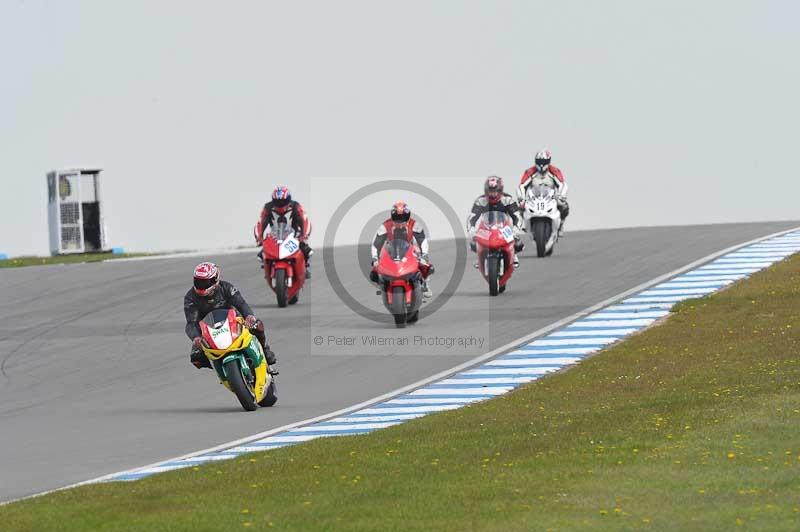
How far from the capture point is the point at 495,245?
26.0 meters

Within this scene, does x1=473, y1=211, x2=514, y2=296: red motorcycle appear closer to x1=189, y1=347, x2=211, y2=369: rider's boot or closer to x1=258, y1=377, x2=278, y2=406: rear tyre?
x1=258, y1=377, x2=278, y2=406: rear tyre

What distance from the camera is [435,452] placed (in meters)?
12.1

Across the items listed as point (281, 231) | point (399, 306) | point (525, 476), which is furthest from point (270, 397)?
point (281, 231)

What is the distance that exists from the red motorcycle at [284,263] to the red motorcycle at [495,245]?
316 centimetres

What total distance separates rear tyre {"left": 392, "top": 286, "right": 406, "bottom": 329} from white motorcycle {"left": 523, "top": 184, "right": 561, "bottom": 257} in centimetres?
742

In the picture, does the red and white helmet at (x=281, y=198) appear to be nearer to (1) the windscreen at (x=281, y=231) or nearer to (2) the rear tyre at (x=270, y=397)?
(1) the windscreen at (x=281, y=231)

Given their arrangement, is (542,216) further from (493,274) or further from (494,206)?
(494,206)

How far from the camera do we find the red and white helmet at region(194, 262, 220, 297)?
16328 millimetres

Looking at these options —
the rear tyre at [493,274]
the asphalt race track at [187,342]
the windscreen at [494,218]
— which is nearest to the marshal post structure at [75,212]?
the asphalt race track at [187,342]

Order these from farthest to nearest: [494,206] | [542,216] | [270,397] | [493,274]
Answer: [542,216] → [493,274] → [494,206] → [270,397]

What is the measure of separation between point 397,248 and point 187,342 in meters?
3.73

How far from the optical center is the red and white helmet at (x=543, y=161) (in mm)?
31438

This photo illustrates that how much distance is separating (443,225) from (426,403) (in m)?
23.7

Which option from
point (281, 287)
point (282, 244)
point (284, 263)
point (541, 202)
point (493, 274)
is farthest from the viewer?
point (541, 202)
